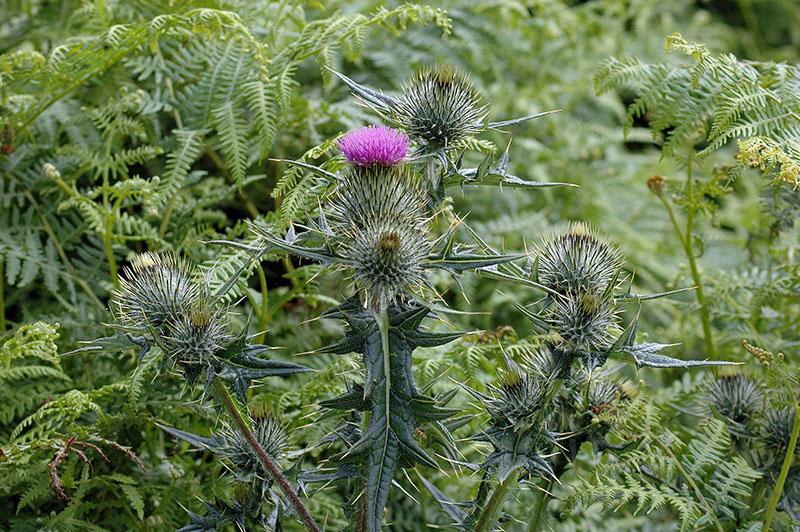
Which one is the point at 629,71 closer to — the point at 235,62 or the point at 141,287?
the point at 235,62

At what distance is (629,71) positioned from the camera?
321 cm

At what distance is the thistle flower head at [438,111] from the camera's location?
2.37 metres

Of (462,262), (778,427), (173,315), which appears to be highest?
(462,262)

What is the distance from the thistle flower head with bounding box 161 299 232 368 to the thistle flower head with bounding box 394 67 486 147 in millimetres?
733

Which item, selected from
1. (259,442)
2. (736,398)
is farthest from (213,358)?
(736,398)

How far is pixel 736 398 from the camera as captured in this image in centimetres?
282

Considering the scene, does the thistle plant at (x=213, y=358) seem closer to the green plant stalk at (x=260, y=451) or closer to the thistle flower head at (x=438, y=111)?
the green plant stalk at (x=260, y=451)

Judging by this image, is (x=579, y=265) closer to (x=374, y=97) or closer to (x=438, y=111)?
(x=438, y=111)

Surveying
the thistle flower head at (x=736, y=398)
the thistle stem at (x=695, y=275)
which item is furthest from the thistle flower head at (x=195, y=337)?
the thistle stem at (x=695, y=275)

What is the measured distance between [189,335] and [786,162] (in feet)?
5.64

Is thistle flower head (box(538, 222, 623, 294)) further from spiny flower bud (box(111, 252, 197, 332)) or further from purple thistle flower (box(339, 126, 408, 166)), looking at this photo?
spiny flower bud (box(111, 252, 197, 332))

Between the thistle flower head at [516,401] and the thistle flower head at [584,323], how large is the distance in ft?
0.50

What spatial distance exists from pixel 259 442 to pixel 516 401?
70 cm

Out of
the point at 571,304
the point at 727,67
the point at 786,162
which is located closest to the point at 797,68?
the point at 727,67
